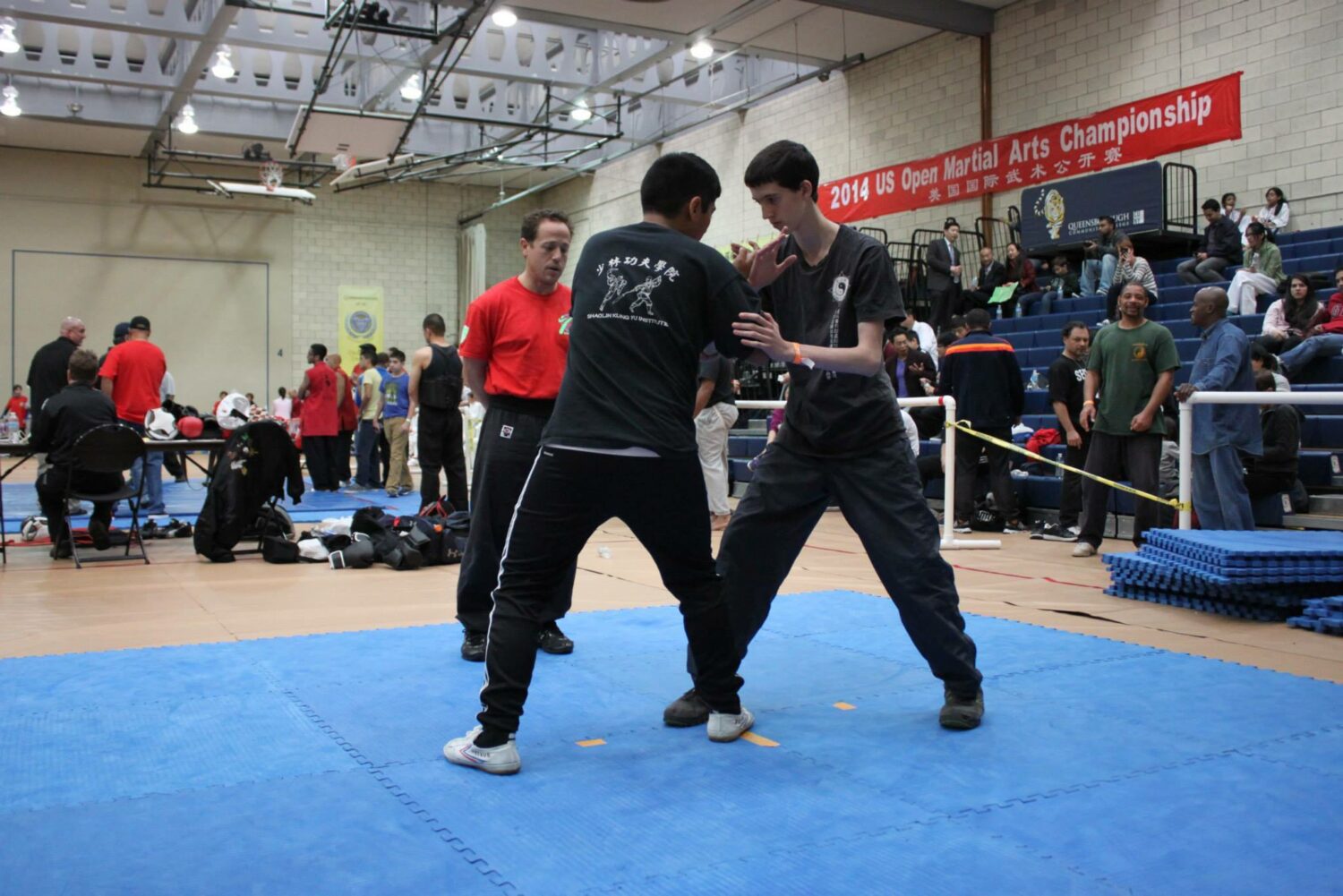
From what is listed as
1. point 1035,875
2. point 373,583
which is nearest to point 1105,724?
point 1035,875

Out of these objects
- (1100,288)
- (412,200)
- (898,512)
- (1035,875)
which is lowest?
(1035,875)

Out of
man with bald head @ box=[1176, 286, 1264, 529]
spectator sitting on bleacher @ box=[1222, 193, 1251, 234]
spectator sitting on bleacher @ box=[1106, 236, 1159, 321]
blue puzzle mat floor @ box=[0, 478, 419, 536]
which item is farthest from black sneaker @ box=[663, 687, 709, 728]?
spectator sitting on bleacher @ box=[1222, 193, 1251, 234]

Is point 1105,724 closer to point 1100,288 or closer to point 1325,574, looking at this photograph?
point 1325,574

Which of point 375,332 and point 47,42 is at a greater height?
point 47,42

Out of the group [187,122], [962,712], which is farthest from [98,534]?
[187,122]

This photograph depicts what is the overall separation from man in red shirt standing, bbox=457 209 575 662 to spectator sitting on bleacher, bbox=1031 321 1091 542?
214 inches

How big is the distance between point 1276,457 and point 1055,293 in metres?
7.45

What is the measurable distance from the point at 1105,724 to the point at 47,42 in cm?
2005

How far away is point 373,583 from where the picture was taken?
6.46 m

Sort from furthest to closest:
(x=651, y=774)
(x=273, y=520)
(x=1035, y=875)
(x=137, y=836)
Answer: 1. (x=273, y=520)
2. (x=651, y=774)
3. (x=137, y=836)
4. (x=1035, y=875)

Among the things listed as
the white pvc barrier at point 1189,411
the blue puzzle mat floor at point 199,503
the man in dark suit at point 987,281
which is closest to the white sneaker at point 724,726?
the white pvc barrier at point 1189,411

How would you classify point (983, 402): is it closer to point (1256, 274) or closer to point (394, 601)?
point (1256, 274)

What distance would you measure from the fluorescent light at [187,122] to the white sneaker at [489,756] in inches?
782

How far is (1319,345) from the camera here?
381 inches
